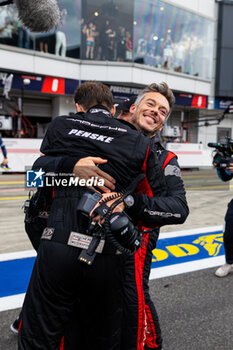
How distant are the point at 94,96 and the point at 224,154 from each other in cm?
232

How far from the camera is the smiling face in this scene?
75.2 inches

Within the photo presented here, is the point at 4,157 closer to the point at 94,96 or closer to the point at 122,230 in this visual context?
the point at 94,96

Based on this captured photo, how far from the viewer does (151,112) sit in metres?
1.91

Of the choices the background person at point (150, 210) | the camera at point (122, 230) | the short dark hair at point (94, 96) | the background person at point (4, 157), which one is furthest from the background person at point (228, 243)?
the background person at point (4, 157)

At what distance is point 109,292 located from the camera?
132cm

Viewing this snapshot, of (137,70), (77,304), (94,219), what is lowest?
(77,304)

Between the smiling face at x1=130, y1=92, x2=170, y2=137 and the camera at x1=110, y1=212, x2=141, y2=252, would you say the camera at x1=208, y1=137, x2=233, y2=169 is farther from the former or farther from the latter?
the camera at x1=110, y1=212, x2=141, y2=252

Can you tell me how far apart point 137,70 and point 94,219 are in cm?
1609

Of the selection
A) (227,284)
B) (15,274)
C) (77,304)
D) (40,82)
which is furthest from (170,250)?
(40,82)

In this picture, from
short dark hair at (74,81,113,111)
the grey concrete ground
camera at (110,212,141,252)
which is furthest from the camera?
the grey concrete ground

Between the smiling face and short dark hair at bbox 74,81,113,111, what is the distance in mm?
331

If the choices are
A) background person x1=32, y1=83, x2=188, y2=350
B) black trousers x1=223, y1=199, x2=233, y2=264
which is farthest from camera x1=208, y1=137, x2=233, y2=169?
background person x1=32, y1=83, x2=188, y2=350

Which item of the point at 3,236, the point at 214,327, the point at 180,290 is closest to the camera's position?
the point at 214,327

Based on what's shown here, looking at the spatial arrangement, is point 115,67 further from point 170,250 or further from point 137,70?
point 170,250
